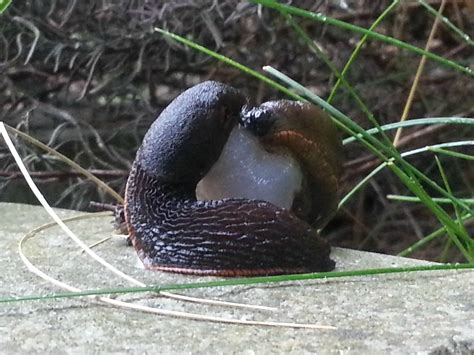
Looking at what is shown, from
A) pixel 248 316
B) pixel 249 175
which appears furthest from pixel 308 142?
pixel 248 316

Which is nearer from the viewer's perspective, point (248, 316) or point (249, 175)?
point (248, 316)

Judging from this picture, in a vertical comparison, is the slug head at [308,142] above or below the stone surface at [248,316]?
above

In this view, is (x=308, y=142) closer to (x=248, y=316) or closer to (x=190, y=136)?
(x=190, y=136)

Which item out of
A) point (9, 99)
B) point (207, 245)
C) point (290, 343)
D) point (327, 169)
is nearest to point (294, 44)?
point (9, 99)

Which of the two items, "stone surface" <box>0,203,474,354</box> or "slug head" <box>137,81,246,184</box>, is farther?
"slug head" <box>137,81,246,184</box>

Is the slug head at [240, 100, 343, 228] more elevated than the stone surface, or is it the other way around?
the slug head at [240, 100, 343, 228]
